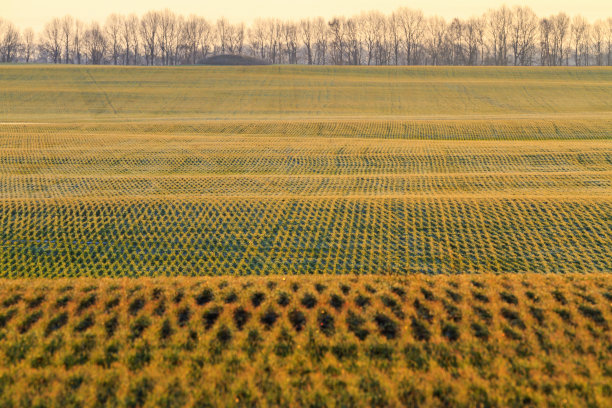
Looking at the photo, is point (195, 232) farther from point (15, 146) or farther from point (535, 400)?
point (15, 146)

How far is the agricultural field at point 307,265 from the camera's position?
8.99 meters

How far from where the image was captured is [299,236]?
19.8m

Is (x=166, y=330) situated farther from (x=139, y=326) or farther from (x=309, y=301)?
(x=309, y=301)

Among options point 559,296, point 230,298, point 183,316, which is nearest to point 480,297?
point 559,296

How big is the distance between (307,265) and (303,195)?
7845mm

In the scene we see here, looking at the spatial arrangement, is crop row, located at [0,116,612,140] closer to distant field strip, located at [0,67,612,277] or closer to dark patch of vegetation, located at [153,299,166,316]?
distant field strip, located at [0,67,612,277]

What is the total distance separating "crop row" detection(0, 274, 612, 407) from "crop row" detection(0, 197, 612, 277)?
4.24 meters

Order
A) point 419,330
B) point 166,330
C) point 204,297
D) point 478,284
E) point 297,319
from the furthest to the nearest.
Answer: point 478,284 < point 204,297 < point 297,319 < point 166,330 < point 419,330

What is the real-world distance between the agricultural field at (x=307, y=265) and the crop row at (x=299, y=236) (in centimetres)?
10

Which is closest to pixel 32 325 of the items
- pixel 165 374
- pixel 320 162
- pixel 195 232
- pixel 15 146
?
pixel 165 374

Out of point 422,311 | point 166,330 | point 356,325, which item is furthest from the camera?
point 422,311

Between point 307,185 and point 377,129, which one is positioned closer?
point 307,185

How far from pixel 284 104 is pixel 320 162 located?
122ft

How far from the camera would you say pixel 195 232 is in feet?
65.8
